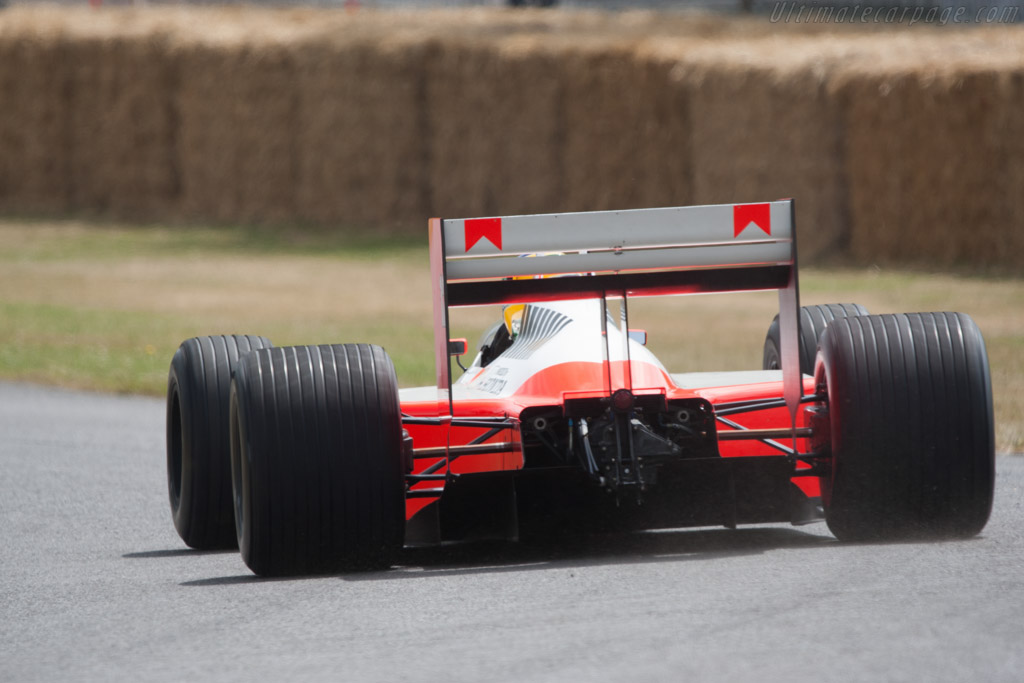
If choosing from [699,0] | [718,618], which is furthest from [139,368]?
[699,0]

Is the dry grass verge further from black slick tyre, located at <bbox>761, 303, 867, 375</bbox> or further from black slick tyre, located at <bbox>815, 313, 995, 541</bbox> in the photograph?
black slick tyre, located at <bbox>815, 313, 995, 541</bbox>

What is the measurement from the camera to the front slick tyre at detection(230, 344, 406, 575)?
5.83 metres

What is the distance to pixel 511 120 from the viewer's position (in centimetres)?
2519

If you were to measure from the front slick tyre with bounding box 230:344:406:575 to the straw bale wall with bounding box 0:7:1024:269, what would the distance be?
1505 centimetres

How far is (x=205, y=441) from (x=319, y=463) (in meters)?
1.19

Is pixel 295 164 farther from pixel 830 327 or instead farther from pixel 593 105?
pixel 830 327

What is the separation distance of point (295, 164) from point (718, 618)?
75.7 ft

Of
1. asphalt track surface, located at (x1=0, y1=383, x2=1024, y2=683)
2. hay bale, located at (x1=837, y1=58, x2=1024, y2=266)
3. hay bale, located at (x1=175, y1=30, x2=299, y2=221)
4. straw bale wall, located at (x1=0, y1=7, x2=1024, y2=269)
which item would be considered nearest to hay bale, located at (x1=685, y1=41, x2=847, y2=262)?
straw bale wall, located at (x1=0, y1=7, x2=1024, y2=269)

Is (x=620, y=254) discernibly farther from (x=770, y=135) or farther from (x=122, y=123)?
(x=122, y=123)

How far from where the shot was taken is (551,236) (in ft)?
19.8

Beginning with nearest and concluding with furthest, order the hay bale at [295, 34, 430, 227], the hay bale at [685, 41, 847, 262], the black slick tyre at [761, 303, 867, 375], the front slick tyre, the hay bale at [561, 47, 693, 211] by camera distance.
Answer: the front slick tyre < the black slick tyre at [761, 303, 867, 375] < the hay bale at [685, 41, 847, 262] < the hay bale at [561, 47, 693, 211] < the hay bale at [295, 34, 430, 227]

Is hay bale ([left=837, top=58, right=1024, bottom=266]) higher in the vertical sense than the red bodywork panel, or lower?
higher

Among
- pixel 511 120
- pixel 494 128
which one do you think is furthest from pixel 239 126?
pixel 511 120

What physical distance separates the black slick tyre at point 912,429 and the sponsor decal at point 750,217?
51 centimetres
